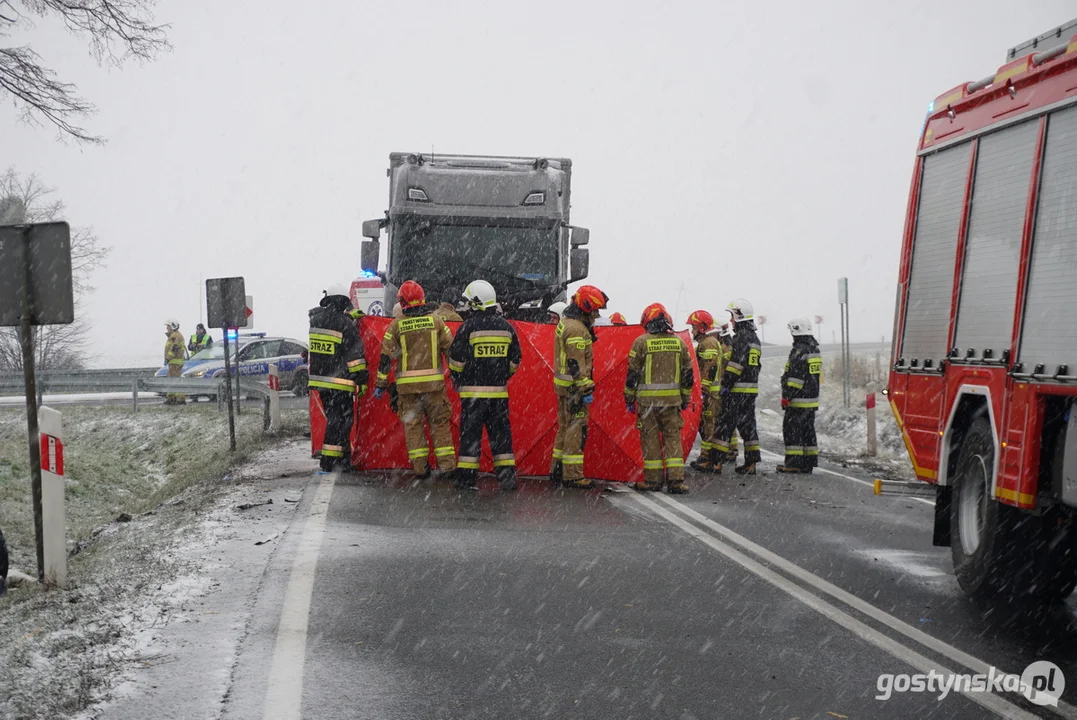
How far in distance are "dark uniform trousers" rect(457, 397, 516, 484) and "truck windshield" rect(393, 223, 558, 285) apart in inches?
137

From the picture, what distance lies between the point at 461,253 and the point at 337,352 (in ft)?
10.8

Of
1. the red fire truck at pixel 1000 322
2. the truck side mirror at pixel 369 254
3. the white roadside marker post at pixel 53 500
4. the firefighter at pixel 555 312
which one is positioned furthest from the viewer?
the truck side mirror at pixel 369 254

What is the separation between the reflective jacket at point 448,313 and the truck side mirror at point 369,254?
6.85 ft

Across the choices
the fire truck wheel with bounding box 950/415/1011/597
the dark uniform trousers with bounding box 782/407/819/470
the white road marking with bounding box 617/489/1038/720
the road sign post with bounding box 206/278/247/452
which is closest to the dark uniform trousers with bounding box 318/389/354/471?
the white road marking with bounding box 617/489/1038/720

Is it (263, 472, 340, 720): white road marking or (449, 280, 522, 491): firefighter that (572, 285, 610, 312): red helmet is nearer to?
(449, 280, 522, 491): firefighter

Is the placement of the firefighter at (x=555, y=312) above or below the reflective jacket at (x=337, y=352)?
above

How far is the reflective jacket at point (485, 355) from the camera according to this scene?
11.8 meters

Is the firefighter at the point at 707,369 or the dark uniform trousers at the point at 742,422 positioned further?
the firefighter at the point at 707,369

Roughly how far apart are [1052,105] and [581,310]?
6.03m

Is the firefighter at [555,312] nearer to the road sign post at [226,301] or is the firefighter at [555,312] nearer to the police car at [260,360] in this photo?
the road sign post at [226,301]

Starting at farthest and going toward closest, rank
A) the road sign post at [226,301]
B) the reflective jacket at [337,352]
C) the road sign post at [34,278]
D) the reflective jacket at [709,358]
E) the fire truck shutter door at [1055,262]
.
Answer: the road sign post at [226,301]
the reflective jacket at [709,358]
the reflective jacket at [337,352]
the road sign post at [34,278]
the fire truck shutter door at [1055,262]

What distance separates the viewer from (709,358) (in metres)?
14.5

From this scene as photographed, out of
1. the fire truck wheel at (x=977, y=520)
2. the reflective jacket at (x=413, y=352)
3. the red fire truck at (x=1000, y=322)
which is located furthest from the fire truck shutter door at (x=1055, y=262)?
the reflective jacket at (x=413, y=352)

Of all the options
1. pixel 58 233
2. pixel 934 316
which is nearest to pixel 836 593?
pixel 934 316
